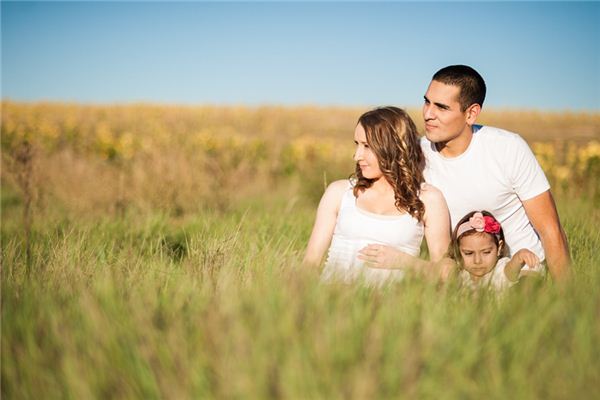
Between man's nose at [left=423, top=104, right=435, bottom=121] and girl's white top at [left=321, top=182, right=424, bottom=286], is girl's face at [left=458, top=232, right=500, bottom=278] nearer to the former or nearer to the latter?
girl's white top at [left=321, top=182, right=424, bottom=286]

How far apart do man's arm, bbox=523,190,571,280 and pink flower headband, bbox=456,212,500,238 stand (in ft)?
0.79

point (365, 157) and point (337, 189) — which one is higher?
point (365, 157)

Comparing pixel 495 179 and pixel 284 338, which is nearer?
pixel 284 338

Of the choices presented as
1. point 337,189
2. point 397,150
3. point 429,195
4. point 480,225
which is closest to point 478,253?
point 480,225

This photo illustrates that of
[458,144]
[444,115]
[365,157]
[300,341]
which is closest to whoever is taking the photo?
[300,341]

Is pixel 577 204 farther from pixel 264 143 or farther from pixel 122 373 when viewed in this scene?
pixel 264 143

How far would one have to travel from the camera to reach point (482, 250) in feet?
11.5

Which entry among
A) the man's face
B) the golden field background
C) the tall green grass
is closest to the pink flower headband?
the man's face

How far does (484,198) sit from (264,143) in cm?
759

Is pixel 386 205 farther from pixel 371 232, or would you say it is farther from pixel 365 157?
pixel 365 157

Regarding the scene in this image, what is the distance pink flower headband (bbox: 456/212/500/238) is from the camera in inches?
138

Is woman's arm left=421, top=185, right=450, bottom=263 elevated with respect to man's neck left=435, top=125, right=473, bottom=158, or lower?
lower

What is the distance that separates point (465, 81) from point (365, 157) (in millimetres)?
977

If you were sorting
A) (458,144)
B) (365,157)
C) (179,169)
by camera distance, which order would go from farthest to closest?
(179,169), (458,144), (365,157)
